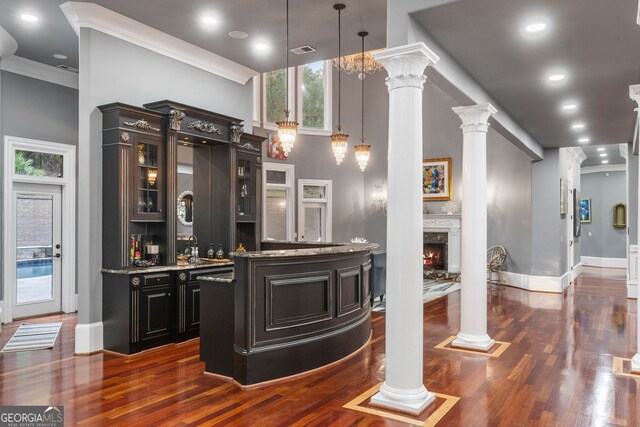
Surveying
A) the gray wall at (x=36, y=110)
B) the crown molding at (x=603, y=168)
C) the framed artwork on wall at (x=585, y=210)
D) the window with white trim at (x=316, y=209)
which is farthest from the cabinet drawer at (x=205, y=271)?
the crown molding at (x=603, y=168)

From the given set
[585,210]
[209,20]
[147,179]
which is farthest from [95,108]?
[585,210]

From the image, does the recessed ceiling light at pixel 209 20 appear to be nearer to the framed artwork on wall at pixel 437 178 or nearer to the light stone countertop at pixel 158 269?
the light stone countertop at pixel 158 269

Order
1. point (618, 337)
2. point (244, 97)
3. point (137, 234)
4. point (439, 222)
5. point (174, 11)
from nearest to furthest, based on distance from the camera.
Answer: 1. point (174, 11)
2. point (137, 234)
3. point (618, 337)
4. point (244, 97)
5. point (439, 222)

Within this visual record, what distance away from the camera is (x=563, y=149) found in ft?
35.5

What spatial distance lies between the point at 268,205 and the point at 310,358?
6.80m

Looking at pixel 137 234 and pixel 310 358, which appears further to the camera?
pixel 137 234

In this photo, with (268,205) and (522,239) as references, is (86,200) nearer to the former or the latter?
(268,205)

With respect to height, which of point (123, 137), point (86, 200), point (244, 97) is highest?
point (244, 97)

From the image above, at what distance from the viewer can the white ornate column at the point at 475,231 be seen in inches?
214

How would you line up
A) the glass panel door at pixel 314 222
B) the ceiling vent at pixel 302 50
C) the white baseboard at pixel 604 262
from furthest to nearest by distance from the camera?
the white baseboard at pixel 604 262, the glass panel door at pixel 314 222, the ceiling vent at pixel 302 50

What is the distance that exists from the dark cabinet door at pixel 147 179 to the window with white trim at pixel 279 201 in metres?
5.38

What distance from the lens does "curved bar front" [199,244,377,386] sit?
415 centimetres

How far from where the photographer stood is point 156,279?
5238mm

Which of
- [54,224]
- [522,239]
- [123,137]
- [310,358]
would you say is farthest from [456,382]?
[522,239]
